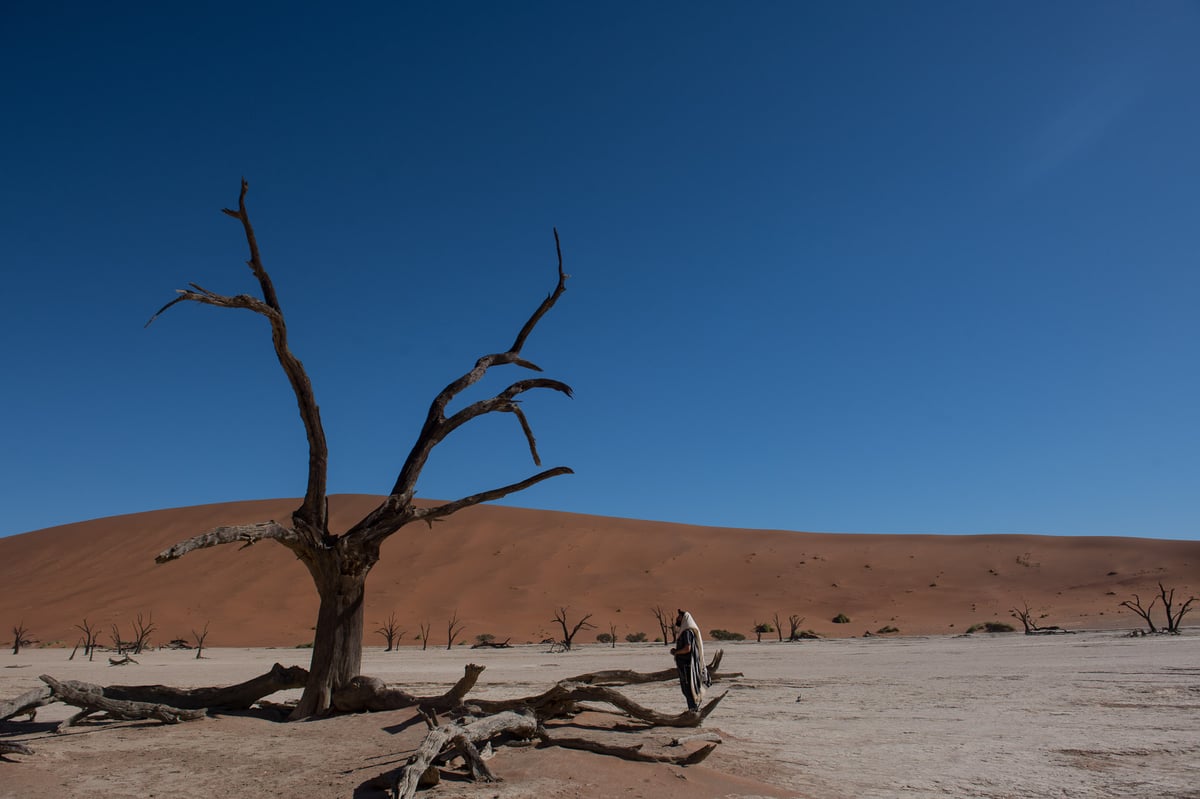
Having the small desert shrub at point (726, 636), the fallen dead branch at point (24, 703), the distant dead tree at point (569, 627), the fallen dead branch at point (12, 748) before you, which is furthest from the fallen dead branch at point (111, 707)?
the small desert shrub at point (726, 636)

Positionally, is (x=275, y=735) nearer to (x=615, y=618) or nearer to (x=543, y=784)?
(x=543, y=784)

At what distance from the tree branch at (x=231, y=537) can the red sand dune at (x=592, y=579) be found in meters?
27.8

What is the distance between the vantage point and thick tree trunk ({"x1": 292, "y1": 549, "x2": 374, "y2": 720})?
7.33m

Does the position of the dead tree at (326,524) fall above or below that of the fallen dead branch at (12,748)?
above

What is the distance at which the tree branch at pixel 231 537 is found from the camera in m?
5.75

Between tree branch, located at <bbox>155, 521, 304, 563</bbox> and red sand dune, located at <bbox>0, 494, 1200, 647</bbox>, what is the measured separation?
27.8m

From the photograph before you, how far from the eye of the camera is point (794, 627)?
28609 millimetres

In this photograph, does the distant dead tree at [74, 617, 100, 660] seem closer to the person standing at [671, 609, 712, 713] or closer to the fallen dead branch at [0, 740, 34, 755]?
the fallen dead branch at [0, 740, 34, 755]

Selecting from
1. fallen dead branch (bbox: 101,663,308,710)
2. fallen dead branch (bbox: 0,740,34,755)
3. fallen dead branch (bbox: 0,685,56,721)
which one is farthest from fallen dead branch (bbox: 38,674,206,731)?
fallen dead branch (bbox: 0,740,34,755)

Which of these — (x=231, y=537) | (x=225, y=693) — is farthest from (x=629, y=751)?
(x=225, y=693)

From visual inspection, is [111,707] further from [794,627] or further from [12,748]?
[794,627]

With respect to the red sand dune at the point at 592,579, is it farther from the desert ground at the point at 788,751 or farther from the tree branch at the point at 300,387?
the tree branch at the point at 300,387

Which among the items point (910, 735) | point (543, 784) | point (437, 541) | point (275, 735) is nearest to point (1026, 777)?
point (910, 735)

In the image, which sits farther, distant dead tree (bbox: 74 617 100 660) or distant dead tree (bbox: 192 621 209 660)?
distant dead tree (bbox: 74 617 100 660)
